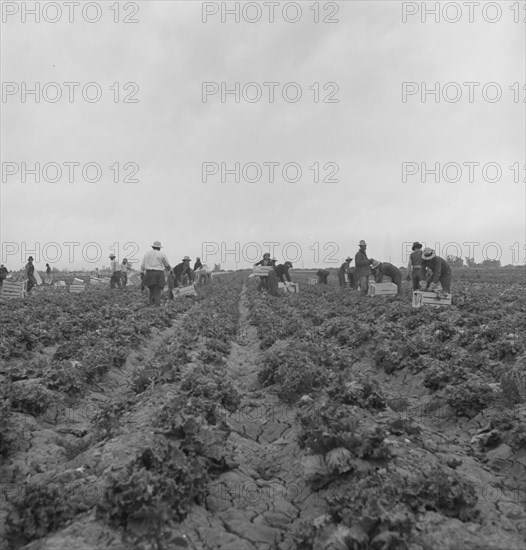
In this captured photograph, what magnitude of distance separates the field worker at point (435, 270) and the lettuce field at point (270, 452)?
577cm

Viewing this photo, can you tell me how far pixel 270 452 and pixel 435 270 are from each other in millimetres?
10868

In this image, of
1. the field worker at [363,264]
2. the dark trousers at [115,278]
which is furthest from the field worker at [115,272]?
the field worker at [363,264]

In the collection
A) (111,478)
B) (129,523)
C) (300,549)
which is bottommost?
(300,549)

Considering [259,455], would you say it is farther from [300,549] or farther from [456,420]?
[456,420]

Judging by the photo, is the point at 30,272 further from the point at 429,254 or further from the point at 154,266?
the point at 429,254

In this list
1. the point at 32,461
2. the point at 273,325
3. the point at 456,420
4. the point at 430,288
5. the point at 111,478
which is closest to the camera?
the point at 111,478

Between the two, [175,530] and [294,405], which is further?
[294,405]

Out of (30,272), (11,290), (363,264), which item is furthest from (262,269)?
(30,272)

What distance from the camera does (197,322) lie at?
40.7 feet

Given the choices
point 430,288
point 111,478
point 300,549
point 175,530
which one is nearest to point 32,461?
point 111,478

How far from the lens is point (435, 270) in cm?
1423

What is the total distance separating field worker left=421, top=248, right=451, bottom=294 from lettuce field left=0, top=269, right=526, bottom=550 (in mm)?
5772

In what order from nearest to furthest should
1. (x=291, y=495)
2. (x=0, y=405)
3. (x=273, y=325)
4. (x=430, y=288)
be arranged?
(x=291, y=495) → (x=0, y=405) → (x=273, y=325) → (x=430, y=288)

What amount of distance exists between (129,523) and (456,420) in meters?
4.21
